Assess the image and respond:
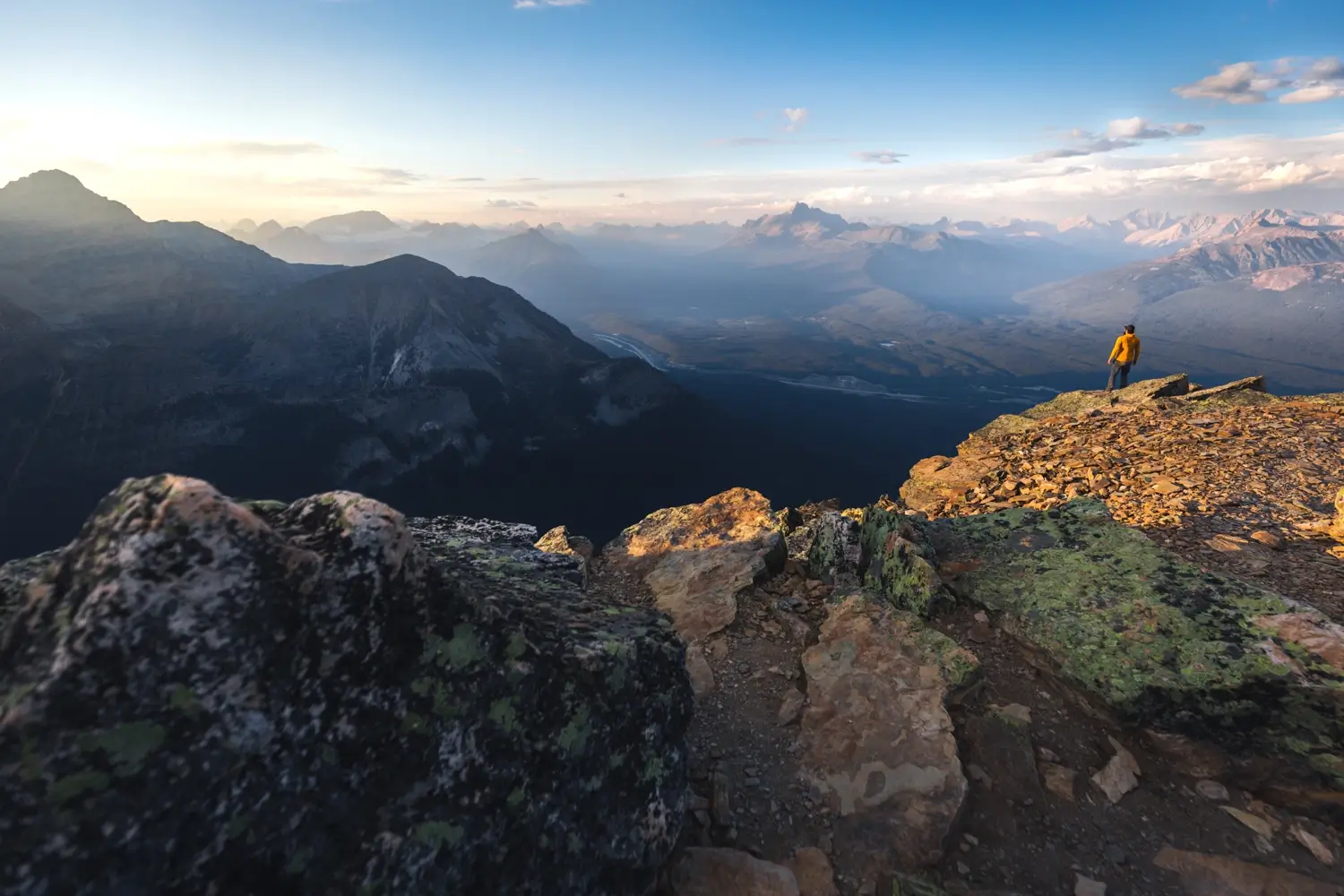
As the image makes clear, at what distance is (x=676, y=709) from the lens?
753cm

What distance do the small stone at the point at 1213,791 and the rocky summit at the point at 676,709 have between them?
1.6 inches

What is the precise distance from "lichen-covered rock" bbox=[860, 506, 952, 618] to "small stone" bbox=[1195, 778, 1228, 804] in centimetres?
434

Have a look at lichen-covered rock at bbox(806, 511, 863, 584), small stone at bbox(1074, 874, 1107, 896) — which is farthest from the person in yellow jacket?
small stone at bbox(1074, 874, 1107, 896)

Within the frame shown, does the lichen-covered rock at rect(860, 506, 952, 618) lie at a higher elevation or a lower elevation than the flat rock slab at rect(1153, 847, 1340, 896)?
higher

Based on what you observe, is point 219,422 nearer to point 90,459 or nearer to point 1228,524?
point 90,459

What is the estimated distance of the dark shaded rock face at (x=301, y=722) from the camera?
416 cm

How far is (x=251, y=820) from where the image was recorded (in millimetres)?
4637

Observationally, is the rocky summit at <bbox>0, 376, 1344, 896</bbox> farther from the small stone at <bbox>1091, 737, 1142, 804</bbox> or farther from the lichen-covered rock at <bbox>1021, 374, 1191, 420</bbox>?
the lichen-covered rock at <bbox>1021, 374, 1191, 420</bbox>

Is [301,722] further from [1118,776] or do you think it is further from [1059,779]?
[1118,776]

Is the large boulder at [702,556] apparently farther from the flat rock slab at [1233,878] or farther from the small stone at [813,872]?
the flat rock slab at [1233,878]

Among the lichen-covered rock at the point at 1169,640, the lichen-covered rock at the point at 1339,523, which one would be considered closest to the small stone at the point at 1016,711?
the lichen-covered rock at the point at 1169,640

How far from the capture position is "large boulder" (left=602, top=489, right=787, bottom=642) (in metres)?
13.4

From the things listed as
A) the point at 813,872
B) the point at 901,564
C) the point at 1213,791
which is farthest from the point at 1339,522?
the point at 813,872

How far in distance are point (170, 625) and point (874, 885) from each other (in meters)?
7.68
